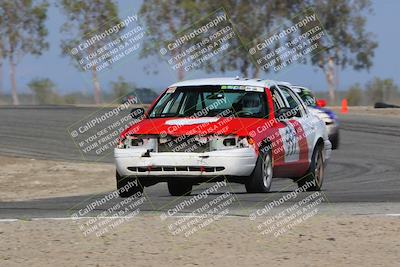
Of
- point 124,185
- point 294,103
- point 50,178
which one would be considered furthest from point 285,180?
point 124,185

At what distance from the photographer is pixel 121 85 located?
9044cm

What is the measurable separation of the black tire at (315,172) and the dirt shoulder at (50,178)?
4.76 m

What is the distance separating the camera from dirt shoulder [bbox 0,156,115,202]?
18984 mm

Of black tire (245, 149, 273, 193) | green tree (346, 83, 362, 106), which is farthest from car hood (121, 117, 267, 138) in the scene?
green tree (346, 83, 362, 106)

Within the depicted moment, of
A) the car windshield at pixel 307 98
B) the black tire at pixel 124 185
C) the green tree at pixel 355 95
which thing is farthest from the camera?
the green tree at pixel 355 95

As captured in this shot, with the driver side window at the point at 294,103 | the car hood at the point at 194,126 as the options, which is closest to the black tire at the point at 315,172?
the driver side window at the point at 294,103

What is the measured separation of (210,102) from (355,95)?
2765 inches

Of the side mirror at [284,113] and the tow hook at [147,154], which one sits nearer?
the tow hook at [147,154]

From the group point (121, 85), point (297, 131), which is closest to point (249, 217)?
point (297, 131)

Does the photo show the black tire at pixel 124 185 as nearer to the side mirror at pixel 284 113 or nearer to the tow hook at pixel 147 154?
the tow hook at pixel 147 154

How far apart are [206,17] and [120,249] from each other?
68.2 metres

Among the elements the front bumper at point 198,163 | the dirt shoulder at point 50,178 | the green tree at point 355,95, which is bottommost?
the green tree at point 355,95

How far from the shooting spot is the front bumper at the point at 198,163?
1262cm

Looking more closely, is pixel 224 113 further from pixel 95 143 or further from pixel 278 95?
pixel 95 143
